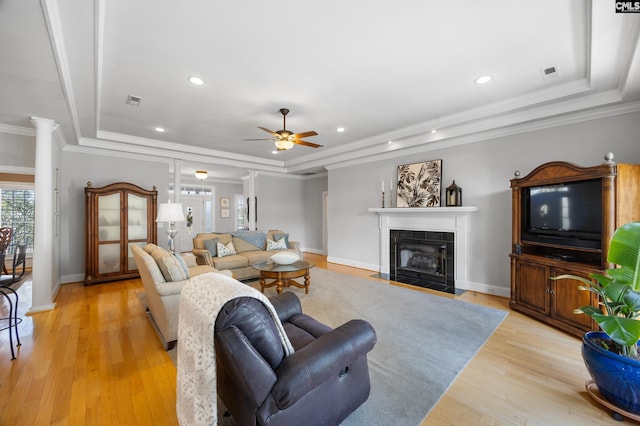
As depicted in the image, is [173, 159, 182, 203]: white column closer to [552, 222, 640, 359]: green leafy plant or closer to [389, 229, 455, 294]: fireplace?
[389, 229, 455, 294]: fireplace

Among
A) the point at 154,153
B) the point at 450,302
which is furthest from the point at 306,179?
the point at 450,302

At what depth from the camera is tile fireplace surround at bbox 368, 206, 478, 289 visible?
4.44 metres

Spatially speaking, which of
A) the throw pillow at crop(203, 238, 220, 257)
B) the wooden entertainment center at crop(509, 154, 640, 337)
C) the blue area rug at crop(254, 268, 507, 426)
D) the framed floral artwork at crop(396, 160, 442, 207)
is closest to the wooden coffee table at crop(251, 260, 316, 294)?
the blue area rug at crop(254, 268, 507, 426)

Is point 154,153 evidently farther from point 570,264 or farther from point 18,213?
point 570,264

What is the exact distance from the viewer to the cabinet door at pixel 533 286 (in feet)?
10.0

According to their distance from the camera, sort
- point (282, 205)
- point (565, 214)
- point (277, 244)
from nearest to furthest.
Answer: point (565, 214)
point (277, 244)
point (282, 205)

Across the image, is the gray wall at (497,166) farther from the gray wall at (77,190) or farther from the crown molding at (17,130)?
the crown molding at (17,130)

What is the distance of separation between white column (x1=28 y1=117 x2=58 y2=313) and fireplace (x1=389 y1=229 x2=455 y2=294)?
5.48 metres

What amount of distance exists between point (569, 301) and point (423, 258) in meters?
2.38

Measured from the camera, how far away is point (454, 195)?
450cm

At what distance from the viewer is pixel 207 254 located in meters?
4.55

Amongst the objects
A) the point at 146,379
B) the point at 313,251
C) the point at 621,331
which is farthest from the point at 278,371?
the point at 313,251

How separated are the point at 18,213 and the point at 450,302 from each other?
9.48 meters

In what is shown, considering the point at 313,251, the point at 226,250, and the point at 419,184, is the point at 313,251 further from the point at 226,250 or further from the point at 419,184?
the point at 419,184
